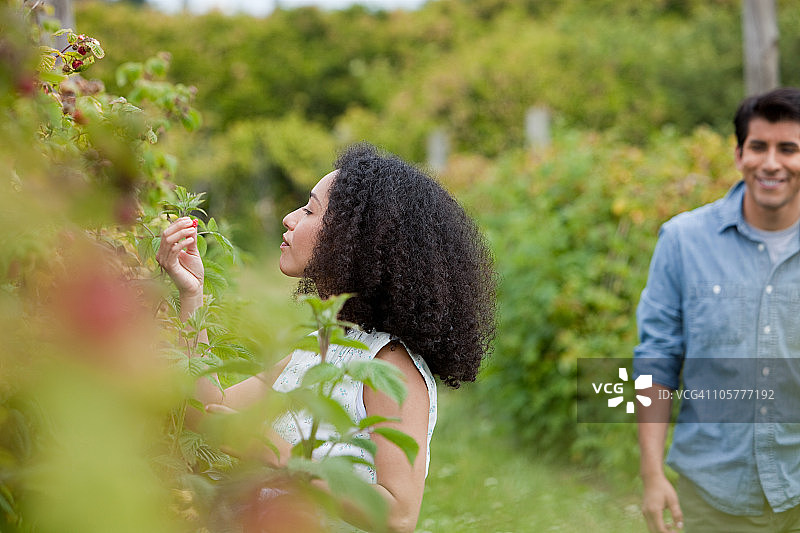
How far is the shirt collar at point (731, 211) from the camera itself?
2.54m

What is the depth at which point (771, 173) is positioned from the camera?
8.02 feet

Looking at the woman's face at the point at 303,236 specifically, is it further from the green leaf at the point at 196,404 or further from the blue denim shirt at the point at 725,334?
the blue denim shirt at the point at 725,334

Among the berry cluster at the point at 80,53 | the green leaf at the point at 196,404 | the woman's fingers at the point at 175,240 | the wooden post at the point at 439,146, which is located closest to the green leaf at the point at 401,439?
the green leaf at the point at 196,404

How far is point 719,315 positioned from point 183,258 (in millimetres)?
1574

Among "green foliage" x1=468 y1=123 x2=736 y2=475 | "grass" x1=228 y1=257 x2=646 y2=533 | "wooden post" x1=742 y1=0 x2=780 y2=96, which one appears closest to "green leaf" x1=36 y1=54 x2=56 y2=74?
"grass" x1=228 y1=257 x2=646 y2=533

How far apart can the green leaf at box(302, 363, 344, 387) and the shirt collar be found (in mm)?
1938

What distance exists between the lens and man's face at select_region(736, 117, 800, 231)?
244 cm

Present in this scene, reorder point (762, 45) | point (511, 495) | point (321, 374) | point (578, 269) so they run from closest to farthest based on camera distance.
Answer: point (321, 374), point (511, 495), point (578, 269), point (762, 45)

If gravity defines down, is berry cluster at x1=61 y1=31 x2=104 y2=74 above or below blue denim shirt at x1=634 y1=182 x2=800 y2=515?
above

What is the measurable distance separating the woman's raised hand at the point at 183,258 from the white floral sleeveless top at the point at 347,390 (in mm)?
223

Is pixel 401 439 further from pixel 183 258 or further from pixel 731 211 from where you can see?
pixel 731 211

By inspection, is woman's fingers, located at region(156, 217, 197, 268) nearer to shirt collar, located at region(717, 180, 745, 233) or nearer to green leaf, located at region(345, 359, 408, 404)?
green leaf, located at region(345, 359, 408, 404)

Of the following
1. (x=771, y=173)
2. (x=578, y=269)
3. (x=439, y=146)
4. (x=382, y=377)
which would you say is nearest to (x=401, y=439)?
(x=382, y=377)

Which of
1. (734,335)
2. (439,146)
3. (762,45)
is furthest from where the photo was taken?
(439,146)
